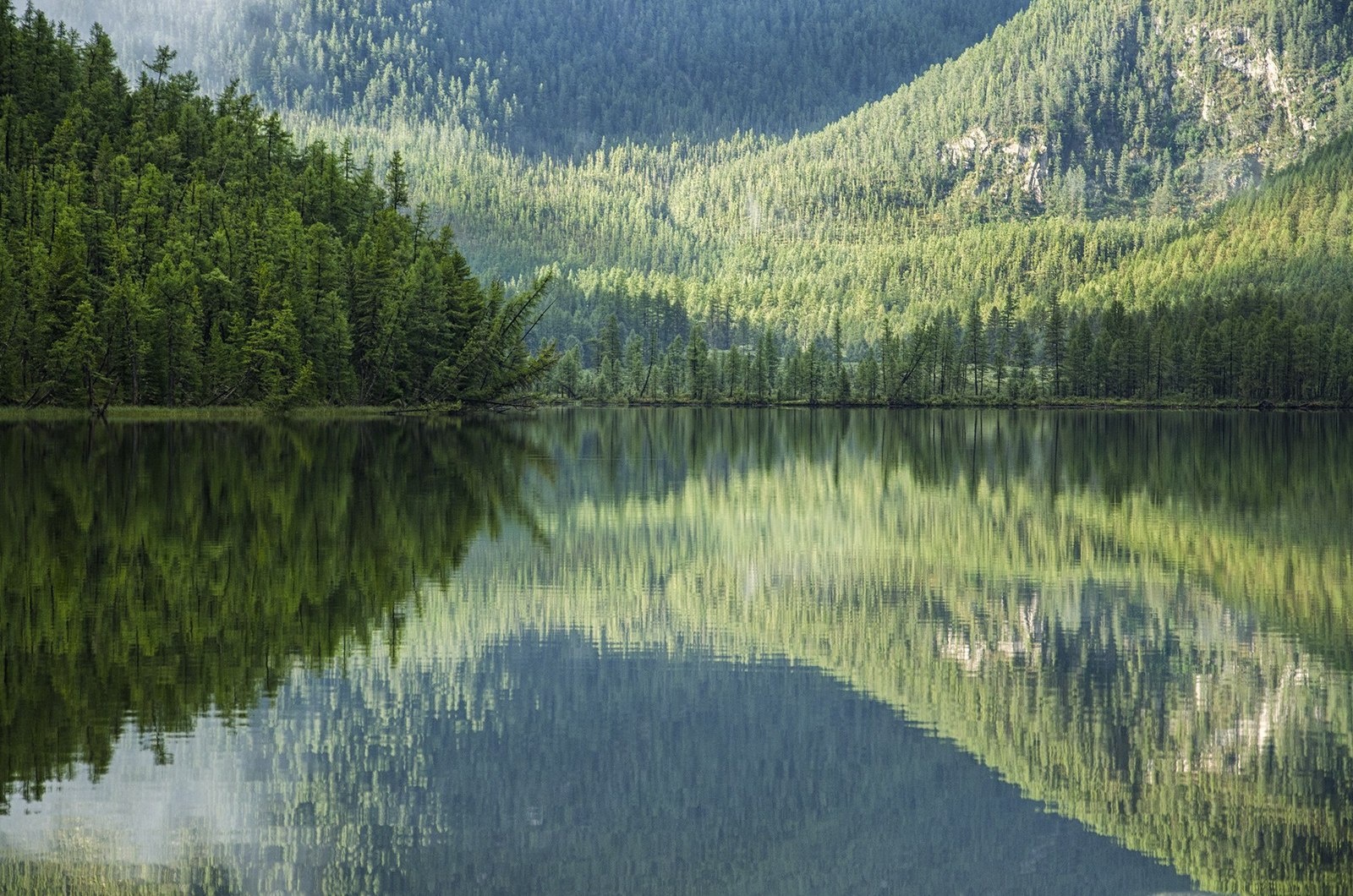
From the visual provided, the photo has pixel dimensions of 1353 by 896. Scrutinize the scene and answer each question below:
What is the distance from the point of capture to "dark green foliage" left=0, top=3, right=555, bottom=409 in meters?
94.2

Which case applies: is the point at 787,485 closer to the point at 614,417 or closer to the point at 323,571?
the point at 323,571

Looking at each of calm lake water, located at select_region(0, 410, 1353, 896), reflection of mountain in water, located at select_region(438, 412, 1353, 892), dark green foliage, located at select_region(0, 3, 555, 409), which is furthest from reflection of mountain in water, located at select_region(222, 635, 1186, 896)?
dark green foliage, located at select_region(0, 3, 555, 409)

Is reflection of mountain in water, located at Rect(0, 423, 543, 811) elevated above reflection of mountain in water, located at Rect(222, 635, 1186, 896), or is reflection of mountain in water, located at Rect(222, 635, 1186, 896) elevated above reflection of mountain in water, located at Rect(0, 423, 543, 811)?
reflection of mountain in water, located at Rect(0, 423, 543, 811)

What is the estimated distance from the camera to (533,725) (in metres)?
16.8

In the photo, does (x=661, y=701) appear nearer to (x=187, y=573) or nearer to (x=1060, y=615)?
(x=1060, y=615)

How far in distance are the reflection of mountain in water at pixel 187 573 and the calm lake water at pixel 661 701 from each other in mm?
98

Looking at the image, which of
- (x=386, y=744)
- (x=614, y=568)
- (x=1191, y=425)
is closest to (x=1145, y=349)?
(x=1191, y=425)

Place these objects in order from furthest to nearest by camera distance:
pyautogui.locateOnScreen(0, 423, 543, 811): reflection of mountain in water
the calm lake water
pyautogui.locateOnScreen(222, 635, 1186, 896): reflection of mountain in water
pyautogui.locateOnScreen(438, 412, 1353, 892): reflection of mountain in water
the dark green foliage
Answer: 1. the dark green foliage
2. pyautogui.locateOnScreen(0, 423, 543, 811): reflection of mountain in water
3. pyautogui.locateOnScreen(438, 412, 1353, 892): reflection of mountain in water
4. the calm lake water
5. pyautogui.locateOnScreen(222, 635, 1186, 896): reflection of mountain in water

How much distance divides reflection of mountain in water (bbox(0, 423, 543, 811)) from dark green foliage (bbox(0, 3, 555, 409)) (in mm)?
43525

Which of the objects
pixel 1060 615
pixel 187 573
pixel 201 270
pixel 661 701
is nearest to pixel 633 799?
pixel 661 701

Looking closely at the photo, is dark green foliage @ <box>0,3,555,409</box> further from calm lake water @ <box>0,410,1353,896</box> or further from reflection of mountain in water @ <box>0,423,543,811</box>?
calm lake water @ <box>0,410,1353,896</box>

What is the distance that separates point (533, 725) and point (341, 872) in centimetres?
436

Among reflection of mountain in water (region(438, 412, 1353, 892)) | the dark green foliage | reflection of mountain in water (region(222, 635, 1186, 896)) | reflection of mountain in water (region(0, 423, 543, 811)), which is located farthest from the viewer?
the dark green foliage

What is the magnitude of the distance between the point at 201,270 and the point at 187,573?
279 feet
